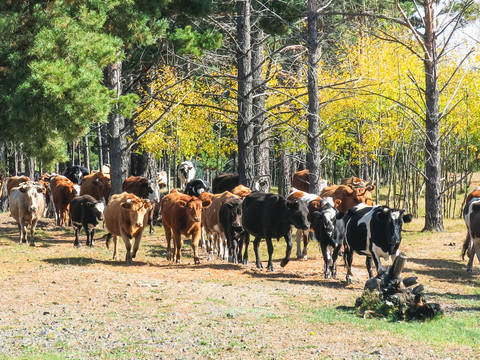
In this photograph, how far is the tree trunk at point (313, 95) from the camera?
22.0 m

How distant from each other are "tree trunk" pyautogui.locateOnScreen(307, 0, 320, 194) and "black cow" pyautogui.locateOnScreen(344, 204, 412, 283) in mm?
7055

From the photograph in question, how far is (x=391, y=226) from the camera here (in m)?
13.9

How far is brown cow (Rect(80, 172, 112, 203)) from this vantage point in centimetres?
2752

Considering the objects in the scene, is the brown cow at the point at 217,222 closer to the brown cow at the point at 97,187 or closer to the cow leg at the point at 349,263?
the cow leg at the point at 349,263

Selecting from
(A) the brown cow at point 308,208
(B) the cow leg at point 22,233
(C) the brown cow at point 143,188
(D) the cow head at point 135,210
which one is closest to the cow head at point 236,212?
(A) the brown cow at point 308,208

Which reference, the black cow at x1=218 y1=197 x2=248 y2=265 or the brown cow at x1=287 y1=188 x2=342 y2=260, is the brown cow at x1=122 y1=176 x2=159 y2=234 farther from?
the black cow at x1=218 y1=197 x2=248 y2=265

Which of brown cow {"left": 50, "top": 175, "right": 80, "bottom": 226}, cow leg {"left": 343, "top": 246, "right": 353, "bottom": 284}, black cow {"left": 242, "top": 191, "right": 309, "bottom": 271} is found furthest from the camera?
brown cow {"left": 50, "top": 175, "right": 80, "bottom": 226}

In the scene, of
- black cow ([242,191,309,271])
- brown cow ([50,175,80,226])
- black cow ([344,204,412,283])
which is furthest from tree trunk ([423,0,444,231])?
brown cow ([50,175,80,226])

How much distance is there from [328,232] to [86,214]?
786 cm

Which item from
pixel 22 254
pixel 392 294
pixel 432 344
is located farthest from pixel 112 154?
pixel 432 344

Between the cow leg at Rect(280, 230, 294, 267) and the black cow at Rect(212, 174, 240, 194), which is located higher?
the black cow at Rect(212, 174, 240, 194)

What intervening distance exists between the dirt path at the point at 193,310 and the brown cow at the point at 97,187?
29.8ft

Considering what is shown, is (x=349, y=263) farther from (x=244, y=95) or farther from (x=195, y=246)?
(x=244, y=95)

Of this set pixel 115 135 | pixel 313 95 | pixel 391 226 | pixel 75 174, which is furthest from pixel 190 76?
pixel 391 226
